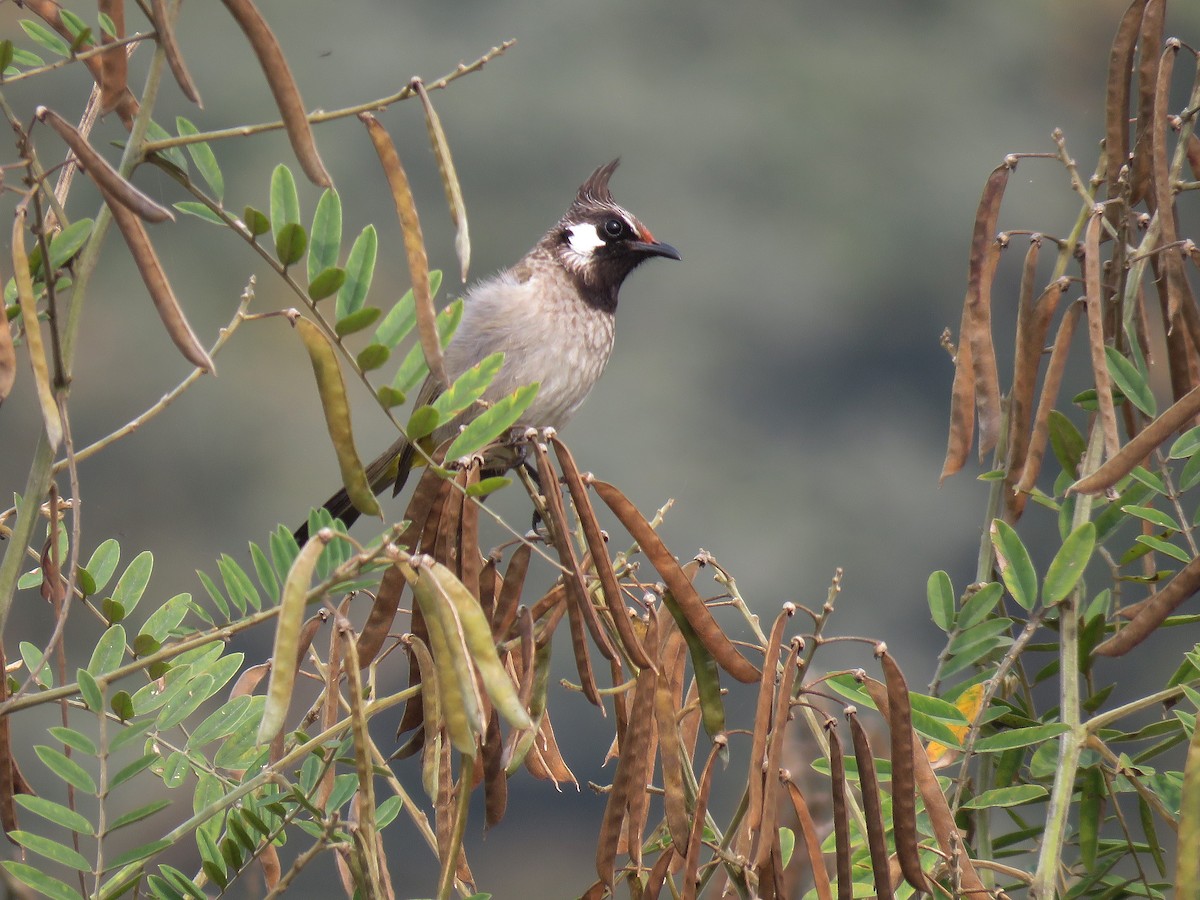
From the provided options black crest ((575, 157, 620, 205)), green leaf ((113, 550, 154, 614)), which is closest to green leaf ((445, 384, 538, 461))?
green leaf ((113, 550, 154, 614))

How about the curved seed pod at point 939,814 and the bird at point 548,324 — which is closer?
the curved seed pod at point 939,814

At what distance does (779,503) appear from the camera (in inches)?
354

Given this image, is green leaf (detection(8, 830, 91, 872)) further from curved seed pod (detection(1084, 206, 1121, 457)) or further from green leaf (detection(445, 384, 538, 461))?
curved seed pod (detection(1084, 206, 1121, 457))

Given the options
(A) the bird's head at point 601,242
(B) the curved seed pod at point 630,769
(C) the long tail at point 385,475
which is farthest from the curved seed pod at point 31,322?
(A) the bird's head at point 601,242

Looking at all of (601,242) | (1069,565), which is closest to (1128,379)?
(1069,565)

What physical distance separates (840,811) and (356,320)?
1.55 ft

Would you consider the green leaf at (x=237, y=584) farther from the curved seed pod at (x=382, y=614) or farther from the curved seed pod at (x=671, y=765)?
the curved seed pod at (x=671, y=765)

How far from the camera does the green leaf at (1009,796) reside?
115 cm

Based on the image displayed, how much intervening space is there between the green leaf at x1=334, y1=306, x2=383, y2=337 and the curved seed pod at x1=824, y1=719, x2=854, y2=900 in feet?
1.37

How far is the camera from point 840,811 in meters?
0.95

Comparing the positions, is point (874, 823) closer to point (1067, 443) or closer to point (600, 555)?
point (600, 555)

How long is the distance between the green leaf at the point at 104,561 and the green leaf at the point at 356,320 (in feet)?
1.40

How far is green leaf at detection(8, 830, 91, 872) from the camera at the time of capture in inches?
37.0

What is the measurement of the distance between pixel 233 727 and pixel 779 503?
26.2 feet
